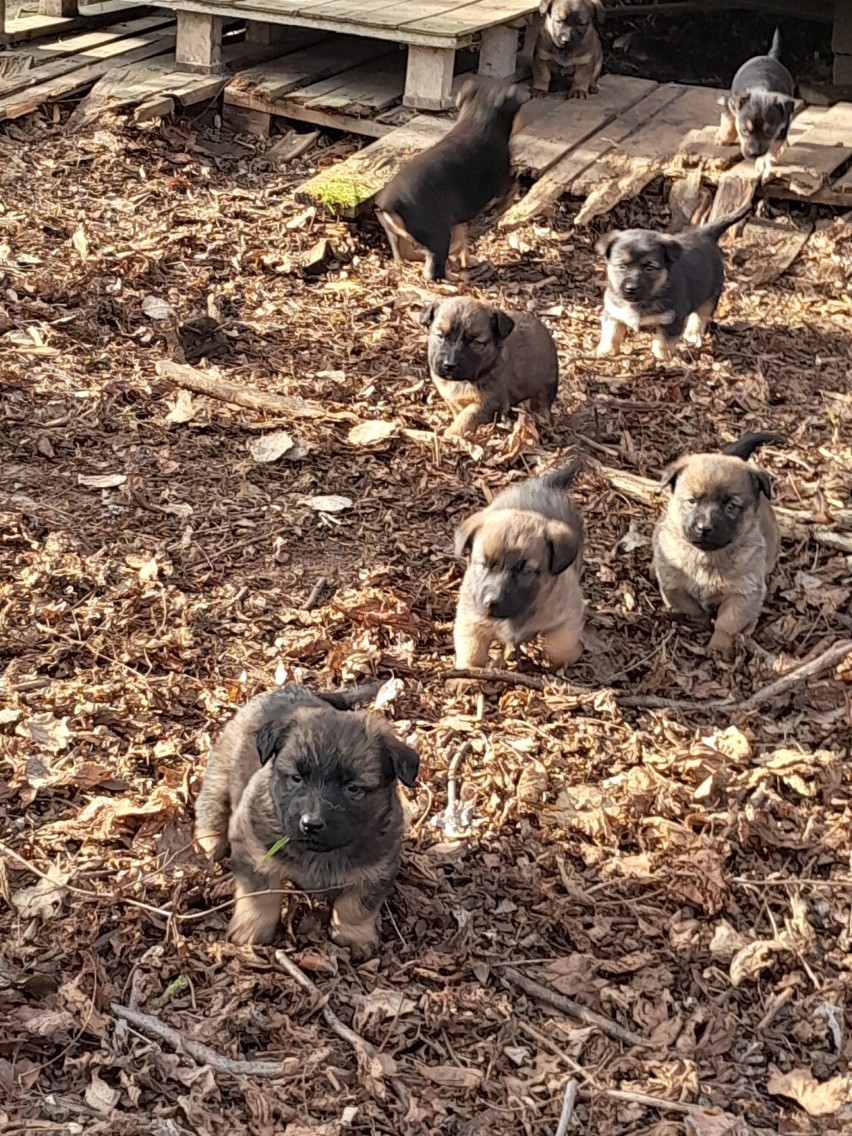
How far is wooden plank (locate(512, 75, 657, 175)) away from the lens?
10.4 m

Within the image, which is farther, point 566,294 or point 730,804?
point 566,294

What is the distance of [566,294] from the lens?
363 inches

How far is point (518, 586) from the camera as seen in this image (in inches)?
211

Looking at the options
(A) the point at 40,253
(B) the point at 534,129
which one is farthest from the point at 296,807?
(B) the point at 534,129

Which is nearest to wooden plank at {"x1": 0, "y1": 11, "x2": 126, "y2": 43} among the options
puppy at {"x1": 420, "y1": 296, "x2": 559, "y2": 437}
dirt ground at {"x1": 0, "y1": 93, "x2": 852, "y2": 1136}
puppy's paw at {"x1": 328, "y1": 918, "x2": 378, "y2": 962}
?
dirt ground at {"x1": 0, "y1": 93, "x2": 852, "y2": 1136}

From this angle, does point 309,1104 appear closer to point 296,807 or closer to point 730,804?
point 296,807

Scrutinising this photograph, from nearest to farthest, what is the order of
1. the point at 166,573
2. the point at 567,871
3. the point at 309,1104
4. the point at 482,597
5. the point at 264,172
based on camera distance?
the point at 309,1104 → the point at 567,871 → the point at 482,597 → the point at 166,573 → the point at 264,172

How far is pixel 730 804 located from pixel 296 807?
1.79 meters

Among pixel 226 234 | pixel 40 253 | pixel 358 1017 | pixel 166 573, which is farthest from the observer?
pixel 226 234

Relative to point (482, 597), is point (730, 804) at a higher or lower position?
lower

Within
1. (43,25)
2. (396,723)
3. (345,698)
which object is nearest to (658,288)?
(396,723)

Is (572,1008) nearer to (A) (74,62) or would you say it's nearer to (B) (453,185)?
(B) (453,185)

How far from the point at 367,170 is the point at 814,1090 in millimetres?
7292

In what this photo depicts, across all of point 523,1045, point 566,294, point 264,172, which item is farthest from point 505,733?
point 264,172
